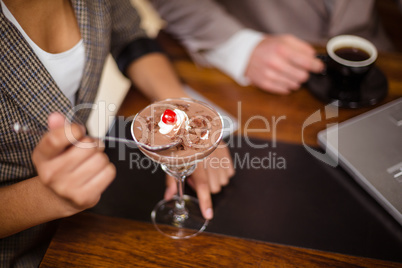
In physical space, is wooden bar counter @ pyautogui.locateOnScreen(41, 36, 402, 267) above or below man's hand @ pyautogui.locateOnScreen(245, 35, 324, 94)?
below

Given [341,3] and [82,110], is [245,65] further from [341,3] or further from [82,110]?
[82,110]

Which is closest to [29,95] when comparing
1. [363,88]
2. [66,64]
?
[66,64]

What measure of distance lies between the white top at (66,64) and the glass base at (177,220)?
45 centimetres

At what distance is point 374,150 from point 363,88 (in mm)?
288

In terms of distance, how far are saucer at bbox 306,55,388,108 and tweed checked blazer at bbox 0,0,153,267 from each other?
2.35 ft

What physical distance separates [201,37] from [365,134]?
28.5 inches

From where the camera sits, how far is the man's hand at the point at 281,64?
1.16m

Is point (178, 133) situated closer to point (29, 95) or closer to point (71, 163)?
point (71, 163)

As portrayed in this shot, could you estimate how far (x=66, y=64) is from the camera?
0.97 meters

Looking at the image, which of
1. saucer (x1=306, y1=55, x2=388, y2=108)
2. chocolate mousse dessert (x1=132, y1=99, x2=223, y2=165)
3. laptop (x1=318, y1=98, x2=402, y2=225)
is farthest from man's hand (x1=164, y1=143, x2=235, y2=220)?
saucer (x1=306, y1=55, x2=388, y2=108)

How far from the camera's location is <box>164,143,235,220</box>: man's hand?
34.4 inches

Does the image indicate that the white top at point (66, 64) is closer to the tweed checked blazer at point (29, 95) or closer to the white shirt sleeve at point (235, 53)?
the tweed checked blazer at point (29, 95)

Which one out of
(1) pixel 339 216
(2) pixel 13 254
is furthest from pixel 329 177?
(2) pixel 13 254

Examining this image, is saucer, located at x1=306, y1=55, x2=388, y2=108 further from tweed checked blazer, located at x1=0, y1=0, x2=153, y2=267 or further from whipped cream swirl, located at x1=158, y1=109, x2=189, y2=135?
tweed checked blazer, located at x1=0, y1=0, x2=153, y2=267
